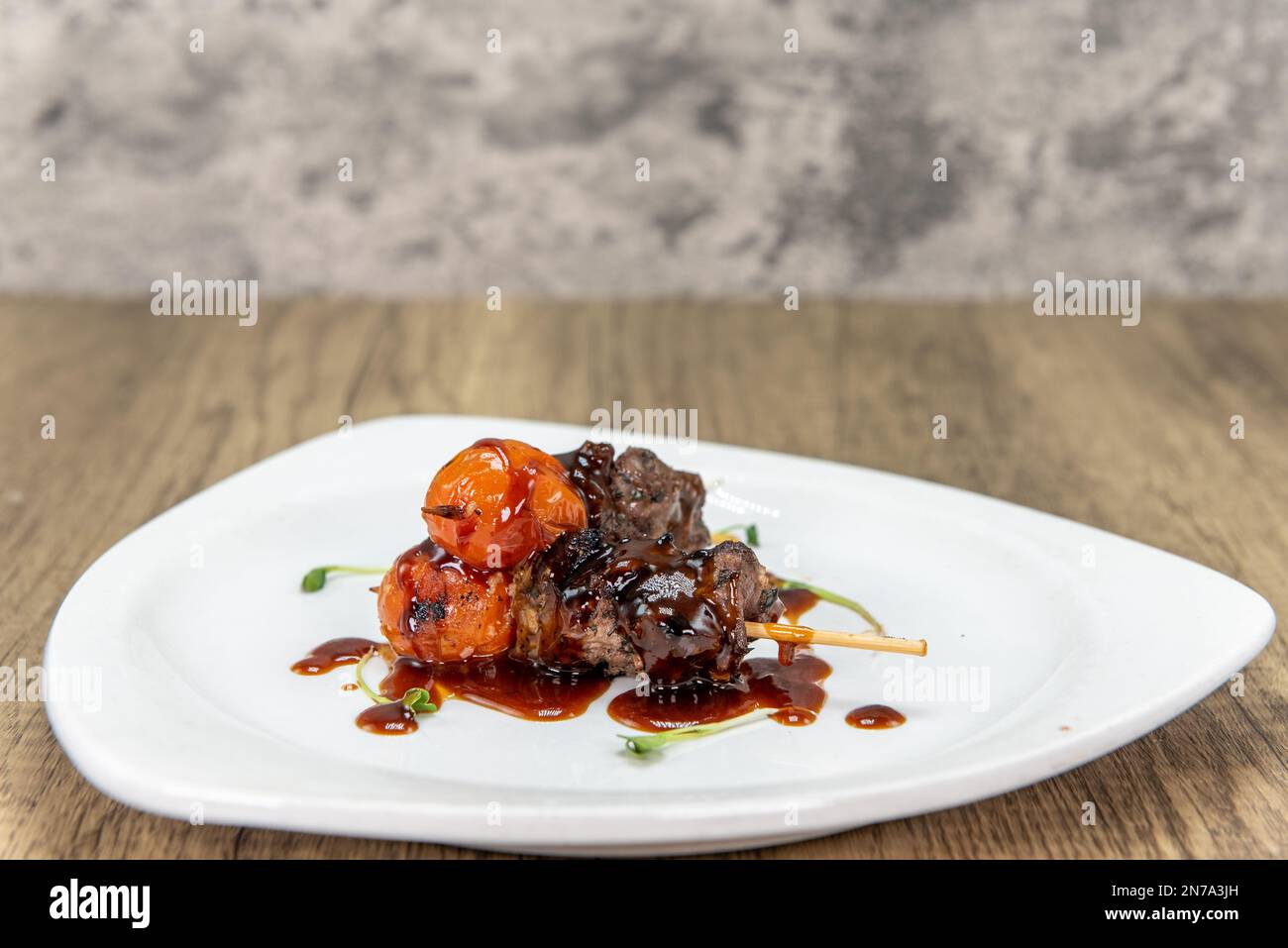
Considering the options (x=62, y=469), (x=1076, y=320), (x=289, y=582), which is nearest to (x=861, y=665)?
(x=289, y=582)

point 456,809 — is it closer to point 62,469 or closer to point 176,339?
point 62,469

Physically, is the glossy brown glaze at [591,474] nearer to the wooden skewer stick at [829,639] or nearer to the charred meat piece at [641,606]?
the charred meat piece at [641,606]

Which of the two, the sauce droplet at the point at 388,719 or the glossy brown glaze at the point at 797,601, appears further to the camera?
the glossy brown glaze at the point at 797,601

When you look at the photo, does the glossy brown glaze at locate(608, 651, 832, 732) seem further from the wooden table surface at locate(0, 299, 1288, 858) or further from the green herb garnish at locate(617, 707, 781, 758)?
the wooden table surface at locate(0, 299, 1288, 858)

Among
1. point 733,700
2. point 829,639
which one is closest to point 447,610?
point 733,700

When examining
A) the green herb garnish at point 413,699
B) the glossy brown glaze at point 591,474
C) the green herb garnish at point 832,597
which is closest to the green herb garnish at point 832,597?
the green herb garnish at point 832,597

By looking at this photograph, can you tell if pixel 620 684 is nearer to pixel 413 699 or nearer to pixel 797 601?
pixel 413 699

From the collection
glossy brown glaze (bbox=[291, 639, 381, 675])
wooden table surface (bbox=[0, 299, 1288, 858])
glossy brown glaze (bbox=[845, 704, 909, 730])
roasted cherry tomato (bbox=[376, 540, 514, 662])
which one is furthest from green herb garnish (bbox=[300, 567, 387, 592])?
glossy brown glaze (bbox=[845, 704, 909, 730])
